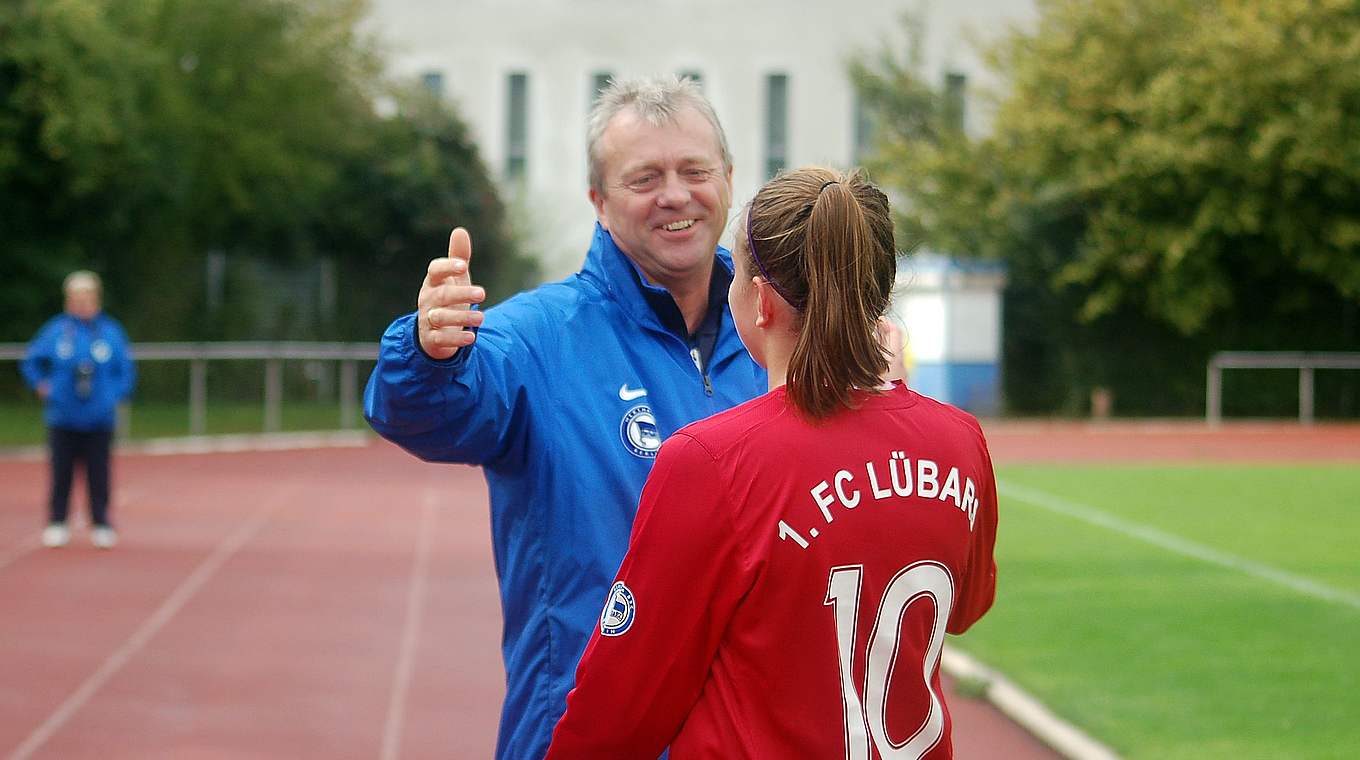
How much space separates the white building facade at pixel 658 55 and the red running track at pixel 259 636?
32.0 meters

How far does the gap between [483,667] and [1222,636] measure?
3.68 m

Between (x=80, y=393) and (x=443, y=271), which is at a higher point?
(x=443, y=271)

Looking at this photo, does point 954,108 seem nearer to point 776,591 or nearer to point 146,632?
point 146,632

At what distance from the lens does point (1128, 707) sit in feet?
22.1

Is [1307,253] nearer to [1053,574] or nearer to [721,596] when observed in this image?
[1053,574]

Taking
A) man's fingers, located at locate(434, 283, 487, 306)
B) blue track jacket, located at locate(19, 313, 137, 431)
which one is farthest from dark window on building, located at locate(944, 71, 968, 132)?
man's fingers, located at locate(434, 283, 487, 306)

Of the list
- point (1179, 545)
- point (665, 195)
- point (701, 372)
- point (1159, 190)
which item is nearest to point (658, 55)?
point (1159, 190)

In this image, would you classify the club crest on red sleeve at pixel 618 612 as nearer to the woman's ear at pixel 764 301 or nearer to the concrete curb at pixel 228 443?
the woman's ear at pixel 764 301

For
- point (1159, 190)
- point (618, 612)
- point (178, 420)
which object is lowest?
point (178, 420)

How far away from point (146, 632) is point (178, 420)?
1486 centimetres

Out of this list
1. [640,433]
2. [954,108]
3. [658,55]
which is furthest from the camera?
[658,55]

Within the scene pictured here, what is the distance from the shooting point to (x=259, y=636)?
884 centimetres

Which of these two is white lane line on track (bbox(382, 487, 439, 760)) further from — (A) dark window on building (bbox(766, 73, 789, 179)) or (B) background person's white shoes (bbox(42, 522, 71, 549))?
(A) dark window on building (bbox(766, 73, 789, 179))

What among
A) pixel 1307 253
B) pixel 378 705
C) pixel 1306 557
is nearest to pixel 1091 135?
pixel 1307 253
